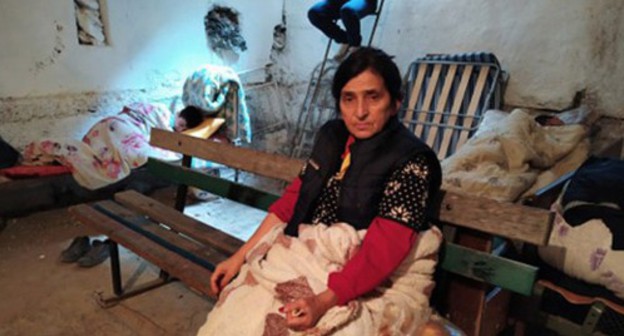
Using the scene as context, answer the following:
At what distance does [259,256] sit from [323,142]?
1.38 feet

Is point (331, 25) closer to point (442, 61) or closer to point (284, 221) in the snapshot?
point (442, 61)

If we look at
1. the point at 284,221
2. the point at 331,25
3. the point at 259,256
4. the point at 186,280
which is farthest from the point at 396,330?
the point at 331,25

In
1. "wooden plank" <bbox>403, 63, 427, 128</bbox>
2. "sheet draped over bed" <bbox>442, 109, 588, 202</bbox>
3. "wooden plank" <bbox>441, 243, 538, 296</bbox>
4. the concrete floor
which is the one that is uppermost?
"wooden plank" <bbox>403, 63, 427, 128</bbox>

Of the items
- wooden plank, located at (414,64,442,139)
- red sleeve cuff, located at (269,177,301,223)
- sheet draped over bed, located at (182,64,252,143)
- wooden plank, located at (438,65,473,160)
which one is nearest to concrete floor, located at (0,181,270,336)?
red sleeve cuff, located at (269,177,301,223)

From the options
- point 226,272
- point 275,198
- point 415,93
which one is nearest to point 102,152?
point 275,198

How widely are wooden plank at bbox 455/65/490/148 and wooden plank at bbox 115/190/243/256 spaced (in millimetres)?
2429

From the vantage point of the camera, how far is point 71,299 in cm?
231

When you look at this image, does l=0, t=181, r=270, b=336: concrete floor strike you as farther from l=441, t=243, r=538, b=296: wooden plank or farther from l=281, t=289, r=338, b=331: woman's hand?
l=441, t=243, r=538, b=296: wooden plank

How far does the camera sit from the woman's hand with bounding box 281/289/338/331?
39.7 inches

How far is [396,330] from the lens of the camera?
3.52 feet

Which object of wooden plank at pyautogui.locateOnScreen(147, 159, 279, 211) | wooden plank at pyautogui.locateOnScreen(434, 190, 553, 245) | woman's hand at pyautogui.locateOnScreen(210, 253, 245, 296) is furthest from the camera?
wooden plank at pyautogui.locateOnScreen(147, 159, 279, 211)

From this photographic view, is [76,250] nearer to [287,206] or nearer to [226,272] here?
[226,272]

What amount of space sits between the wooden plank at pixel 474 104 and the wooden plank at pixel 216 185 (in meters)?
2.26

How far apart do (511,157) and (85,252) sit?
274 cm
